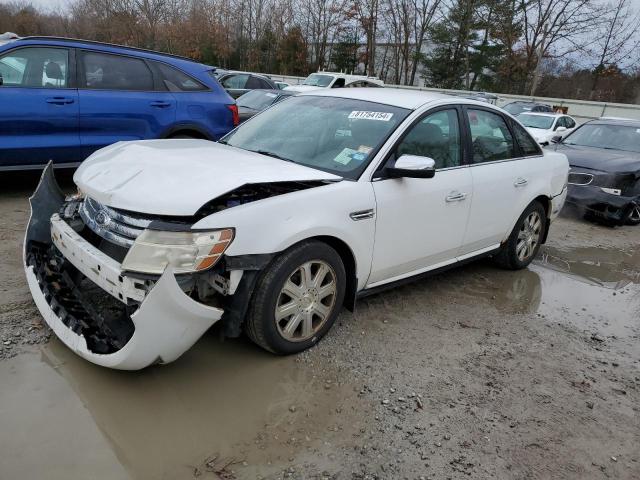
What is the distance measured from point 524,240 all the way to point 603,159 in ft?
12.6

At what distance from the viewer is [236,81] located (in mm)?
16344

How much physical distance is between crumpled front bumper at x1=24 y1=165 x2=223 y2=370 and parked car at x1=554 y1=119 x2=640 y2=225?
6.98 metres

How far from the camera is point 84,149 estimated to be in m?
5.95

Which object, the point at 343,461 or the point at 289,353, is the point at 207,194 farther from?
the point at 343,461

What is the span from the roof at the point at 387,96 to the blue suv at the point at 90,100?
2645 millimetres

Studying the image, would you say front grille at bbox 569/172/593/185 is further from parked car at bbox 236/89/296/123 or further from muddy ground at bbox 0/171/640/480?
parked car at bbox 236/89/296/123

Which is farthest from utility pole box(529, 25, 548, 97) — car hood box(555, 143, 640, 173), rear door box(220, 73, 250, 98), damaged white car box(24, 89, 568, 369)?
damaged white car box(24, 89, 568, 369)

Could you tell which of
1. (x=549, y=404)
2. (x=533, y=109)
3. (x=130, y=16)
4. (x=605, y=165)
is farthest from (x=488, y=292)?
(x=130, y=16)

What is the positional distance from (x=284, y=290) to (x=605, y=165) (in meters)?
6.71

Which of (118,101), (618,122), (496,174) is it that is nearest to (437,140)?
(496,174)

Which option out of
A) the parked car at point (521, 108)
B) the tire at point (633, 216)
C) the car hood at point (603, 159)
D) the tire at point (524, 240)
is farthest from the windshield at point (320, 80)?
the tire at point (524, 240)

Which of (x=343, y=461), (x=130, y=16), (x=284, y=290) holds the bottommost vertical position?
(x=343, y=461)

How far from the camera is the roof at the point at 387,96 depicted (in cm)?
398

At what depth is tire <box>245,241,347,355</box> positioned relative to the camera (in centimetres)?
297
